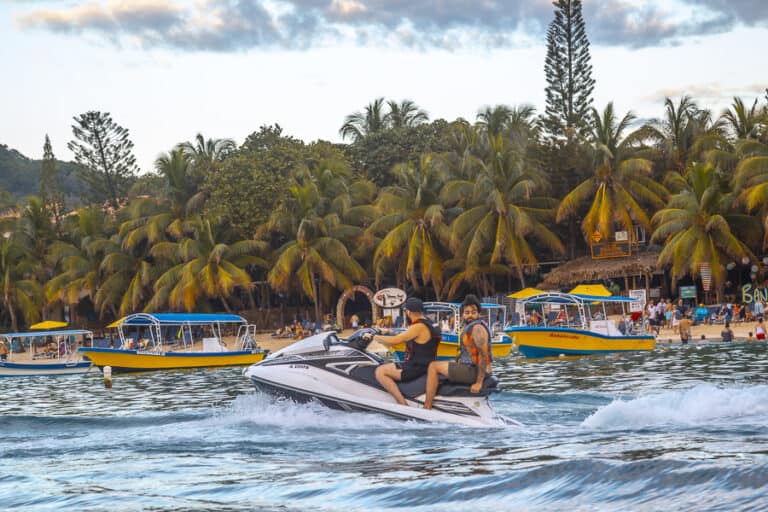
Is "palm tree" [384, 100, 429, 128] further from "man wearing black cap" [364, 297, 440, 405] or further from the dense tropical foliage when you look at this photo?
"man wearing black cap" [364, 297, 440, 405]

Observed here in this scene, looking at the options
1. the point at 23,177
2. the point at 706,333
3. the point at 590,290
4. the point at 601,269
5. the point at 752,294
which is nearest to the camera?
the point at 706,333

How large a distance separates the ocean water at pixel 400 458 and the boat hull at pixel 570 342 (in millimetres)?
13759

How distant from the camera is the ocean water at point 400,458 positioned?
27.5ft

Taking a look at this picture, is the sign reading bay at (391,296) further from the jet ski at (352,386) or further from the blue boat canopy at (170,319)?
the jet ski at (352,386)

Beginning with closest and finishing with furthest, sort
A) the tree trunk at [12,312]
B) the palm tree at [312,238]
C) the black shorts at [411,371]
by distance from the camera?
the black shorts at [411,371], the palm tree at [312,238], the tree trunk at [12,312]

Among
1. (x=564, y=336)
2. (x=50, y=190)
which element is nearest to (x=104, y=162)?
(x=50, y=190)

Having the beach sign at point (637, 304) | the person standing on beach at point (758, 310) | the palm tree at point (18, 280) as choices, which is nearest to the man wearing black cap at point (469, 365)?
the beach sign at point (637, 304)

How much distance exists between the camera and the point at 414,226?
146 feet

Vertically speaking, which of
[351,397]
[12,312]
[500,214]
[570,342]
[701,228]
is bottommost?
[570,342]

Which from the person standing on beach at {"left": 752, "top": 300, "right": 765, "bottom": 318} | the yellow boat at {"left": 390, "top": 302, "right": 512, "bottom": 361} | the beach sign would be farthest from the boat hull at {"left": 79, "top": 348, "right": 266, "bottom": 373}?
the person standing on beach at {"left": 752, "top": 300, "right": 765, "bottom": 318}

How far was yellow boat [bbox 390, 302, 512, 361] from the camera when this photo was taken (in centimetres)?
3064

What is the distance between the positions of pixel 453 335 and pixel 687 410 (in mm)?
18779

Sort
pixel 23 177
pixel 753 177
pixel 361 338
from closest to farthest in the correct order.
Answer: pixel 361 338 < pixel 753 177 < pixel 23 177

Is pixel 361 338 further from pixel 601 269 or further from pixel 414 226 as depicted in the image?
pixel 414 226
